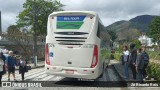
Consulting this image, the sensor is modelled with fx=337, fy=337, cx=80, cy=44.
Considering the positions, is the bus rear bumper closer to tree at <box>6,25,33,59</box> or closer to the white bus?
the white bus

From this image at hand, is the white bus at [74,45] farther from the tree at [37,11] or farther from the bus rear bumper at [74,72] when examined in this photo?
the tree at [37,11]

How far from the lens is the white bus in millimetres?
16062

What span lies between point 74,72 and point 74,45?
130cm

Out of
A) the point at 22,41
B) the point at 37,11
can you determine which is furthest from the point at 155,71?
the point at 37,11

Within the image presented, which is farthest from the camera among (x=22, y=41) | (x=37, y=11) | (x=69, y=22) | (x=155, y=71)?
(x=37, y=11)

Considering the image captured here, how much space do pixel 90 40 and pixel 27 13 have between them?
6666 cm

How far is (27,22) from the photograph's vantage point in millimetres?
81125

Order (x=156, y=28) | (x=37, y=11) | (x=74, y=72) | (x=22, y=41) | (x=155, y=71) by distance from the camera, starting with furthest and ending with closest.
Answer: (x=156, y=28) < (x=37, y=11) < (x=22, y=41) < (x=155, y=71) < (x=74, y=72)

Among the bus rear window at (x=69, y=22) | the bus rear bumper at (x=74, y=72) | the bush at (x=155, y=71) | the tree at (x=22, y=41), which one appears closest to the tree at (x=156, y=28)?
the tree at (x=22, y=41)

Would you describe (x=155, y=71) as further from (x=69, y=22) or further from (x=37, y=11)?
(x=37, y=11)

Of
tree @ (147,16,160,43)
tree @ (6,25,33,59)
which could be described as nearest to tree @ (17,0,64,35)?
tree @ (6,25,33,59)

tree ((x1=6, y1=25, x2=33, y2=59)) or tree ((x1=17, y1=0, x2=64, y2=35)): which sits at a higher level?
tree ((x1=17, y1=0, x2=64, y2=35))

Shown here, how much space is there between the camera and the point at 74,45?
16234 millimetres

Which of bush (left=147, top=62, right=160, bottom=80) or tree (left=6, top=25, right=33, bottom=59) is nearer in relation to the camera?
bush (left=147, top=62, right=160, bottom=80)
